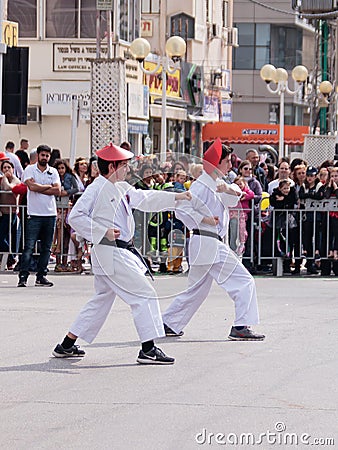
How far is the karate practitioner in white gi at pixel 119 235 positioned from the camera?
396 inches

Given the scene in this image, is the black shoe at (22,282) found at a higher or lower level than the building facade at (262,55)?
lower

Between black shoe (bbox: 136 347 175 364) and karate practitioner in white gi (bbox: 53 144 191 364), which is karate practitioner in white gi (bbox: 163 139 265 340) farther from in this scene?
black shoe (bbox: 136 347 175 364)

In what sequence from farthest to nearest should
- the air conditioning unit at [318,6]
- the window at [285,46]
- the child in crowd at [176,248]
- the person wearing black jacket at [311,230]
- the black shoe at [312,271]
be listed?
the window at [285,46] < the air conditioning unit at [318,6] < the black shoe at [312,271] < the person wearing black jacket at [311,230] < the child in crowd at [176,248]

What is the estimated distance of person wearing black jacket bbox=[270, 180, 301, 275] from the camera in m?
18.5

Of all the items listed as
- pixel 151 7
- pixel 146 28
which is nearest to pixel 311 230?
pixel 146 28

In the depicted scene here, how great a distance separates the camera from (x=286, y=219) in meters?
18.6

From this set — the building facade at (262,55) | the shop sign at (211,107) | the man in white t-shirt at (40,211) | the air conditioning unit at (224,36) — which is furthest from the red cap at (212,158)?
the building facade at (262,55)

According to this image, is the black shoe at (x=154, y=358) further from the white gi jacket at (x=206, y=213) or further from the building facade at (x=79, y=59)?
the building facade at (x=79, y=59)

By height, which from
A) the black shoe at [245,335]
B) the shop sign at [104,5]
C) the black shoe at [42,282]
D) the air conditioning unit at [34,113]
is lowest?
the black shoe at [42,282]

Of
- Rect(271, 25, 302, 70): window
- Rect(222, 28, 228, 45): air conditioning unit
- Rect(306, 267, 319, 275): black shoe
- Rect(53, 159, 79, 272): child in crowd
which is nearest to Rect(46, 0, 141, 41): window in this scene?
Rect(53, 159, 79, 272): child in crowd

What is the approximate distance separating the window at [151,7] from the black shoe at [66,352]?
3266 cm

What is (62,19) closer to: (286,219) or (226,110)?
(286,219)

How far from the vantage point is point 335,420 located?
780 centimetres

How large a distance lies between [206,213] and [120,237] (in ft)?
4.72
